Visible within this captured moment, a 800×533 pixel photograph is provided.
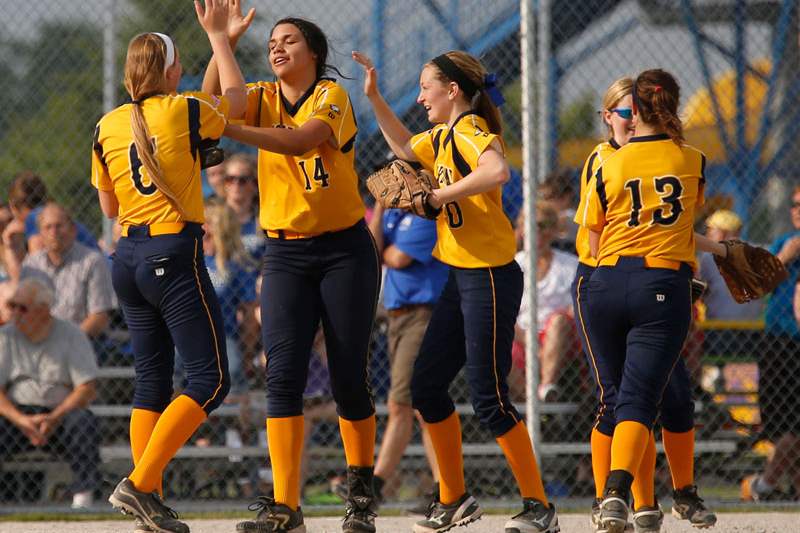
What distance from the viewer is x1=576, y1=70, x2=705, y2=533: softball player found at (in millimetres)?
4773

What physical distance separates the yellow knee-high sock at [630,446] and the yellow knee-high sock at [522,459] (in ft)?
1.32

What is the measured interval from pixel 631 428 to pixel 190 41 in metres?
4.44

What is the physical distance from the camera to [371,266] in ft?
16.5

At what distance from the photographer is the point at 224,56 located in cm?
491

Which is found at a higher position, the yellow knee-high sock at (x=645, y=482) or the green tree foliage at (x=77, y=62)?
the green tree foliage at (x=77, y=62)

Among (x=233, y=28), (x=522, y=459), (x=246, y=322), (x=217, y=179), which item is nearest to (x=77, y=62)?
(x=217, y=179)

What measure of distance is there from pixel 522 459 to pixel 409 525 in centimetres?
138

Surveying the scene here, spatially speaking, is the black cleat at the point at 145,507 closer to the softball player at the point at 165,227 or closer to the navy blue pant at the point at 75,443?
the softball player at the point at 165,227

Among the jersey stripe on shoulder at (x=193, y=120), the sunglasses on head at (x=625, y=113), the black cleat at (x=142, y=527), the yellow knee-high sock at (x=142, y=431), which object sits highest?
the jersey stripe on shoulder at (x=193, y=120)

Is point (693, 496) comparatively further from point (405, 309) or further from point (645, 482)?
point (405, 309)

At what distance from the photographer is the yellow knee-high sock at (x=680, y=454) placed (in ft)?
17.6

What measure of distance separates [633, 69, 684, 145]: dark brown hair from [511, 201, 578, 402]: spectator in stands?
95.8 inches

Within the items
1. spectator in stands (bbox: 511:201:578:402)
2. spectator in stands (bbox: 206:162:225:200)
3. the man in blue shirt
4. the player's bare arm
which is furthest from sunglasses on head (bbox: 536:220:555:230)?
the player's bare arm

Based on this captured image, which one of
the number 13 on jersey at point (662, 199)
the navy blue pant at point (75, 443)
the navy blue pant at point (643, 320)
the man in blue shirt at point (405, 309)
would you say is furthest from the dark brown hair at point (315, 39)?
the navy blue pant at point (75, 443)
